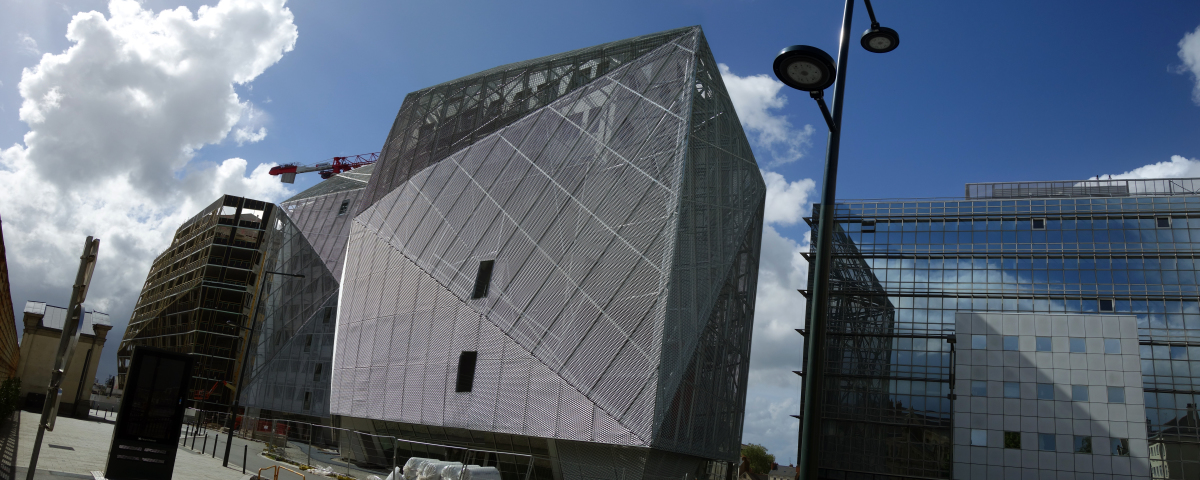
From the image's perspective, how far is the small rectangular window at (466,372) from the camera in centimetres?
2595

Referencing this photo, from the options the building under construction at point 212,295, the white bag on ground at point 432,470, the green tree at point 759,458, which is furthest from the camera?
the green tree at point 759,458

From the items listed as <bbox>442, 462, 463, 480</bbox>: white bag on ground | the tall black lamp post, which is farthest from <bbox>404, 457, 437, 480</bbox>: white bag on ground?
the tall black lamp post

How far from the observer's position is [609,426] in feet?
72.2

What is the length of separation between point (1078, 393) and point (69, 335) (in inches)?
1605

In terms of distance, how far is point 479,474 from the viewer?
18.5 meters

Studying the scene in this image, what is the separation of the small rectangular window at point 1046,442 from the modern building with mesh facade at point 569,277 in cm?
1588

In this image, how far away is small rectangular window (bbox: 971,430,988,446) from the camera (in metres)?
38.9

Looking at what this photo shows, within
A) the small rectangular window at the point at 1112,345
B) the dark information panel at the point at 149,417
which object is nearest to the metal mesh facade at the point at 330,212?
the dark information panel at the point at 149,417

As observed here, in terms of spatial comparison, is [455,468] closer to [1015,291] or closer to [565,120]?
[565,120]

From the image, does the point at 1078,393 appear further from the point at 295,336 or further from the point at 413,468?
the point at 295,336

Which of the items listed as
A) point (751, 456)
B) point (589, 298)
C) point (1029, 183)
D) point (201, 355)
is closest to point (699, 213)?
point (589, 298)

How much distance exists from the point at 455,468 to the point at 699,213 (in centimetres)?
1128

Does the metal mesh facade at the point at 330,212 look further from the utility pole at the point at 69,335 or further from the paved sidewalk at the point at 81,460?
the utility pole at the point at 69,335

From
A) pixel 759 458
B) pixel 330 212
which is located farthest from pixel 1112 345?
pixel 759 458
